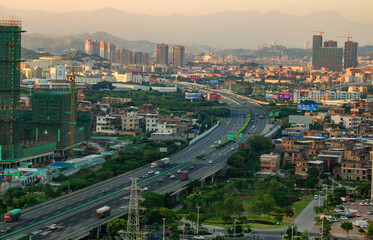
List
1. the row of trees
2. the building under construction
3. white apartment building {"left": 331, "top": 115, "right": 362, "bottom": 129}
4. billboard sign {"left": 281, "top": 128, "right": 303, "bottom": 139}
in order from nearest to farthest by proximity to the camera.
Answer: the row of trees → the building under construction → billboard sign {"left": 281, "top": 128, "right": 303, "bottom": 139} → white apartment building {"left": 331, "top": 115, "right": 362, "bottom": 129}

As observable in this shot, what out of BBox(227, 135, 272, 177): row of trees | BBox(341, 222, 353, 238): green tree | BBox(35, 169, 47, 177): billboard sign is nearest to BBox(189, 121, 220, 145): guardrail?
BBox(227, 135, 272, 177): row of trees

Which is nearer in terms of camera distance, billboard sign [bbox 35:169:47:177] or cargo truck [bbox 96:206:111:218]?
cargo truck [bbox 96:206:111:218]

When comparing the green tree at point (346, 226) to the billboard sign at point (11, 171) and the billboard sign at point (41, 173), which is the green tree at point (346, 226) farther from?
the billboard sign at point (11, 171)

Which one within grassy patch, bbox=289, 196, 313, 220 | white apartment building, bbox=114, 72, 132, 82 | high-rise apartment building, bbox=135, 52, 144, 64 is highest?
high-rise apartment building, bbox=135, 52, 144, 64

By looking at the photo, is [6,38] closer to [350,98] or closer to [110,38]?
[350,98]

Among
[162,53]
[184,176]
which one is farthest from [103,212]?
[162,53]

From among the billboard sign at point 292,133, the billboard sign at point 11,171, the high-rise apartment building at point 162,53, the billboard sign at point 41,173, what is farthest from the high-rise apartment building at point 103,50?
the billboard sign at point 41,173

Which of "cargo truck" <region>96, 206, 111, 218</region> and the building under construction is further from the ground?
the building under construction

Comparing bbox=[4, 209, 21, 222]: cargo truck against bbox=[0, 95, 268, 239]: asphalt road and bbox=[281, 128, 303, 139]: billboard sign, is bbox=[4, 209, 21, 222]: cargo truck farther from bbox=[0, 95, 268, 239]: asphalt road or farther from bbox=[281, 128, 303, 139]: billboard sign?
bbox=[281, 128, 303, 139]: billboard sign
